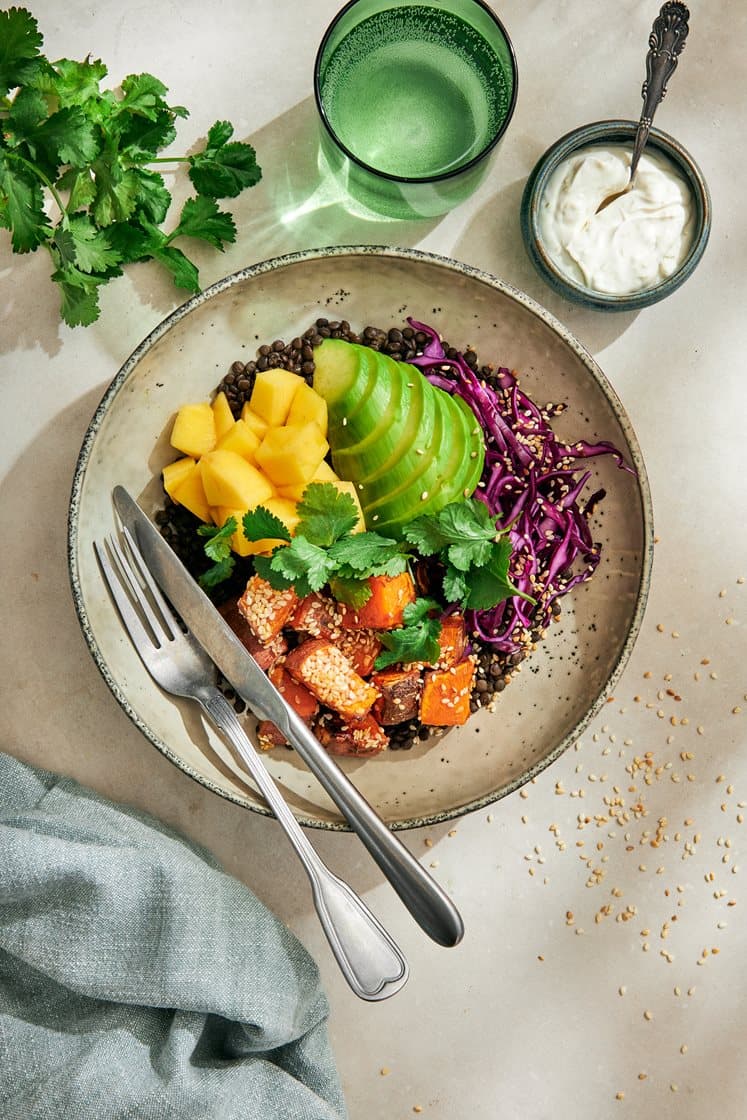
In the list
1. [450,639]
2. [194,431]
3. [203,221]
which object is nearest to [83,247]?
[203,221]

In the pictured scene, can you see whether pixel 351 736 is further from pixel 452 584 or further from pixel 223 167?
pixel 223 167

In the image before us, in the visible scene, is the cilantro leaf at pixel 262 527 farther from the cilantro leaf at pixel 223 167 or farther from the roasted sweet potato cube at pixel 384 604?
the cilantro leaf at pixel 223 167

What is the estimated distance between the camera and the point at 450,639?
91.9 inches

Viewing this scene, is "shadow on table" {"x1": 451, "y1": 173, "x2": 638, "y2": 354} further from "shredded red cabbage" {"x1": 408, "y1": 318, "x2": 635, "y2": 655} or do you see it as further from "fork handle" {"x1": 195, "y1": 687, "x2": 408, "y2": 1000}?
"fork handle" {"x1": 195, "y1": 687, "x2": 408, "y2": 1000}

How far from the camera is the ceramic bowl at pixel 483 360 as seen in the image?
232cm

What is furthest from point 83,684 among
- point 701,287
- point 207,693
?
point 701,287

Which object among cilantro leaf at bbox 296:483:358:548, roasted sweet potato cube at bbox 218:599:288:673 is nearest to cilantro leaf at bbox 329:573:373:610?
cilantro leaf at bbox 296:483:358:548

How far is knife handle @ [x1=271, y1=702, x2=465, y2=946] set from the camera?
7.12ft

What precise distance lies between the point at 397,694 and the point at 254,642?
1.24 feet

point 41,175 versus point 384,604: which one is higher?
point 41,175

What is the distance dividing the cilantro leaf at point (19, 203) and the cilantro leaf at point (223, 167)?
0.41 metres

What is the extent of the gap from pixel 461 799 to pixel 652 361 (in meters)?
1.34

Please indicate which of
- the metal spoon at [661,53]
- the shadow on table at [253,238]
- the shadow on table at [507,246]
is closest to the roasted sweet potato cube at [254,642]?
the shadow on table at [253,238]

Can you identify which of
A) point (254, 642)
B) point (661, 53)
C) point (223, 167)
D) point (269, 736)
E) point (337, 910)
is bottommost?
point (337, 910)
